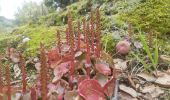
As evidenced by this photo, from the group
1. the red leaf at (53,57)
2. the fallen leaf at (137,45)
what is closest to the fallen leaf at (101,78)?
the red leaf at (53,57)

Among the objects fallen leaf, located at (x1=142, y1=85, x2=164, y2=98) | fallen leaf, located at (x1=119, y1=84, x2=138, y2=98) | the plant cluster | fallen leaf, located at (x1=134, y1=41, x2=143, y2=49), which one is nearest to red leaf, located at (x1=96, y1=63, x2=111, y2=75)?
the plant cluster

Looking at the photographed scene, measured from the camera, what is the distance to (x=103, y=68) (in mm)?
1816

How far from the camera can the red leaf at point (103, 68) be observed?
1791 mm

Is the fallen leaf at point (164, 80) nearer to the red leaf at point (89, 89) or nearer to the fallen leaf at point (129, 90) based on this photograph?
the fallen leaf at point (129, 90)

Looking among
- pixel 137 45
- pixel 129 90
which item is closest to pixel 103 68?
pixel 129 90

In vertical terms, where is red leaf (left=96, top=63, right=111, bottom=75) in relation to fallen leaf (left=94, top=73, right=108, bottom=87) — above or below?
above

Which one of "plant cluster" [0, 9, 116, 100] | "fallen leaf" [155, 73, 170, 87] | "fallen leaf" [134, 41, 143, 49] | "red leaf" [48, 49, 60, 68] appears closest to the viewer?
"plant cluster" [0, 9, 116, 100]

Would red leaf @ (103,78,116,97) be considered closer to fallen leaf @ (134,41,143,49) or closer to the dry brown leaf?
the dry brown leaf

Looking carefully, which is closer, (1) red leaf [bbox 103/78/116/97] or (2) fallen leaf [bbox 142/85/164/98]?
(1) red leaf [bbox 103/78/116/97]

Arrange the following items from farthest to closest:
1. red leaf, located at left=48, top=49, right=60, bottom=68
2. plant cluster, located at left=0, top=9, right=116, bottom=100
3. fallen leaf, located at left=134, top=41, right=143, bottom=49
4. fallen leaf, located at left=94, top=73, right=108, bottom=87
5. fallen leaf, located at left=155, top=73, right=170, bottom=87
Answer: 1. fallen leaf, located at left=134, top=41, right=143, bottom=49
2. red leaf, located at left=48, top=49, right=60, bottom=68
3. fallen leaf, located at left=155, top=73, right=170, bottom=87
4. fallen leaf, located at left=94, top=73, right=108, bottom=87
5. plant cluster, located at left=0, top=9, right=116, bottom=100

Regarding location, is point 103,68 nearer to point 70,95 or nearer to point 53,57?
point 70,95

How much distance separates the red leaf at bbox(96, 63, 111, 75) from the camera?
1791 mm

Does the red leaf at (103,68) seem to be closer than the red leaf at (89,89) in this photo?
No

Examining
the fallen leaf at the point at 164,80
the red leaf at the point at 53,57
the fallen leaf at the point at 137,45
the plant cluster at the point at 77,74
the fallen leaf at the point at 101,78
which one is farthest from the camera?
the fallen leaf at the point at 137,45
